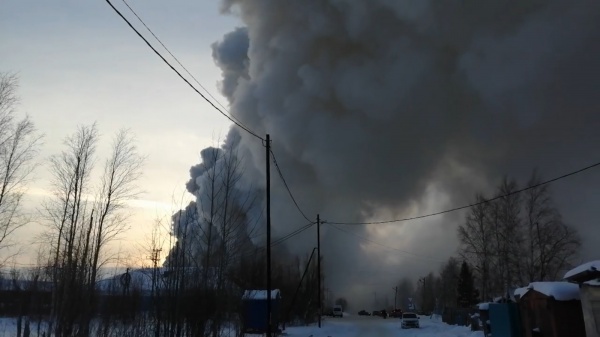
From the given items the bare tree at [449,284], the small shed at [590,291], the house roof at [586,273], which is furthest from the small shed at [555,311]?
the bare tree at [449,284]

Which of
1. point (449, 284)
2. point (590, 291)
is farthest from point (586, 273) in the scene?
point (449, 284)

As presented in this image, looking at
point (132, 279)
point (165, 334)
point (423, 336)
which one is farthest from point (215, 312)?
point (423, 336)

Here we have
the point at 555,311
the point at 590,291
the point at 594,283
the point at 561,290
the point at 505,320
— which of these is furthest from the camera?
the point at 505,320

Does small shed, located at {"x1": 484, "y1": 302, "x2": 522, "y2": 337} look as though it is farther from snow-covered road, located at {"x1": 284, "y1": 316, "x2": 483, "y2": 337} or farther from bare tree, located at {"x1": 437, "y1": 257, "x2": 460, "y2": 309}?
bare tree, located at {"x1": 437, "y1": 257, "x2": 460, "y2": 309}

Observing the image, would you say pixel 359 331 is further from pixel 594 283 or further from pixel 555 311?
pixel 594 283

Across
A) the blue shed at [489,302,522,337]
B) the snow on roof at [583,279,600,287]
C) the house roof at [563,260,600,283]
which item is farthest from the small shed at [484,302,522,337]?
the snow on roof at [583,279,600,287]

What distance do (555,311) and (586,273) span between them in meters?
2.88

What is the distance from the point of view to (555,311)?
656 inches

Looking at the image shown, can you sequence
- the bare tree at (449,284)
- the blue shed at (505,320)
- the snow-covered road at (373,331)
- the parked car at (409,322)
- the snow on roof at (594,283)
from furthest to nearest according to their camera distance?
the bare tree at (449,284) → the parked car at (409,322) → the snow-covered road at (373,331) → the blue shed at (505,320) → the snow on roof at (594,283)

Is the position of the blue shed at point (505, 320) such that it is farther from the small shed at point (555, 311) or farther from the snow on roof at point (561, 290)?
the snow on roof at point (561, 290)

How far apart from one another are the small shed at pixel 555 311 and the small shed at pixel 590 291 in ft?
5.95

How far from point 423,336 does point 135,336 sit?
17573 millimetres

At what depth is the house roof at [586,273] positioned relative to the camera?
14023 millimetres

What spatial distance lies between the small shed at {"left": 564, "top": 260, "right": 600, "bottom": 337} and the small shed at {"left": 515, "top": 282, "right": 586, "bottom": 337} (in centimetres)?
181
